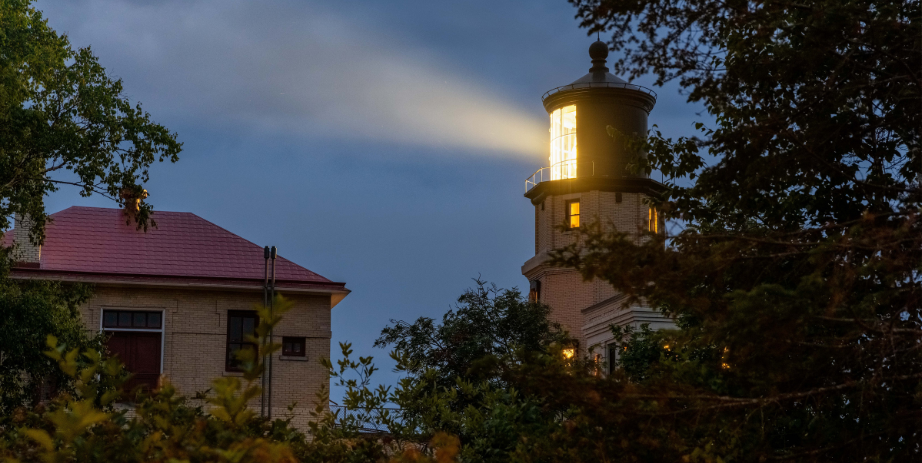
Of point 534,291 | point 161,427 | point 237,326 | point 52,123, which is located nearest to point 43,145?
point 52,123

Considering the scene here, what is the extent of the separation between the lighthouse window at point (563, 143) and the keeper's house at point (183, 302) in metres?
17.5

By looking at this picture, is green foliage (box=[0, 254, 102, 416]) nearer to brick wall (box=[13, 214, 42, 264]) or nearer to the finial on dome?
brick wall (box=[13, 214, 42, 264])

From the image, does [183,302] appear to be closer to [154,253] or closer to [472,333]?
[154,253]

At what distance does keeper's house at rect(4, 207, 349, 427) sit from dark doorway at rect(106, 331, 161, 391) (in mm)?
26

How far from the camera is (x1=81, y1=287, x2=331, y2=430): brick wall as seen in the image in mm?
27547

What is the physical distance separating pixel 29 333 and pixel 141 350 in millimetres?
8612

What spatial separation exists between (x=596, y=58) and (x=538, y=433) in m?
36.8

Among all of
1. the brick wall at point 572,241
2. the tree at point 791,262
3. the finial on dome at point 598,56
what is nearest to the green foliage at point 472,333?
the brick wall at point 572,241

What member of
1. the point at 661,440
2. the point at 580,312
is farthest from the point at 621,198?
the point at 661,440

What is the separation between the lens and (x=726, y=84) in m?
9.98

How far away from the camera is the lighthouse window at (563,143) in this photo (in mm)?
43906

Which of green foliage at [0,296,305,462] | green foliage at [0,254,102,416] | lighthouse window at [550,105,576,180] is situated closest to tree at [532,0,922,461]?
green foliage at [0,296,305,462]

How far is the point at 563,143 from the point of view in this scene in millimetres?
44250

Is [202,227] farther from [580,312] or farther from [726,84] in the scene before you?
[726,84]
